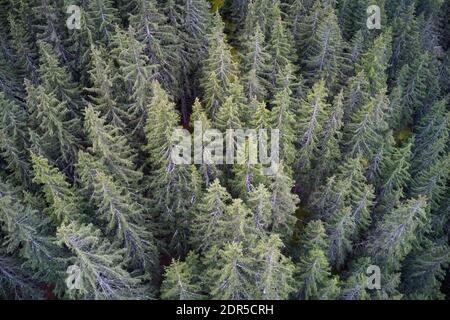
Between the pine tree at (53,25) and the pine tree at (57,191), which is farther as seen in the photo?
the pine tree at (53,25)

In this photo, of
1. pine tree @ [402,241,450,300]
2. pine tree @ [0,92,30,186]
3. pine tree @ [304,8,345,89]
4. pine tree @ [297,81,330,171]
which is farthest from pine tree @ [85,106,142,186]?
pine tree @ [402,241,450,300]

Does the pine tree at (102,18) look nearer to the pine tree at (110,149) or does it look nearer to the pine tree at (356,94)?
the pine tree at (110,149)

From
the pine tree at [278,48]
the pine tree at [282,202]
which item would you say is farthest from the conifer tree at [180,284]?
the pine tree at [278,48]

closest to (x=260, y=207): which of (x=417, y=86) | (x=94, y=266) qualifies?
(x=94, y=266)

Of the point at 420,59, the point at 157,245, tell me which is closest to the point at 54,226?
the point at 157,245

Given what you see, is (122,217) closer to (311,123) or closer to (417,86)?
(311,123)

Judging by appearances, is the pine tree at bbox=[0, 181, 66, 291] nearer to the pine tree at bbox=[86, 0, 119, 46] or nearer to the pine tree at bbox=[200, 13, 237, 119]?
the pine tree at bbox=[86, 0, 119, 46]
